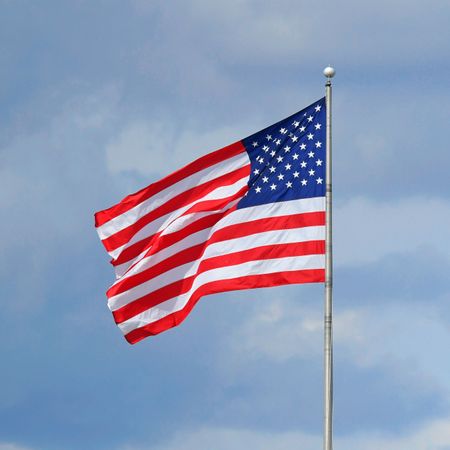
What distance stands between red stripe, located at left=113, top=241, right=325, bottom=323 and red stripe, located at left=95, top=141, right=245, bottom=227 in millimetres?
2866

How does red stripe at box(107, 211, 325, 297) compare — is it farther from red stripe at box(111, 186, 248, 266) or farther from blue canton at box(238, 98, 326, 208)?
blue canton at box(238, 98, 326, 208)

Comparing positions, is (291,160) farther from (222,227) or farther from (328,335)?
(328,335)

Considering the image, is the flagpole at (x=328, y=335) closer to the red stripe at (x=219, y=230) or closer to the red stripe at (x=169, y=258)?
the red stripe at (x=219, y=230)

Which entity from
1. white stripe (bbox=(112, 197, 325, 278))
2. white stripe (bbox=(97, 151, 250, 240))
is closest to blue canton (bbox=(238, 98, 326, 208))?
white stripe (bbox=(112, 197, 325, 278))

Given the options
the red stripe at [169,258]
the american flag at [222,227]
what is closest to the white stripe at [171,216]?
the american flag at [222,227]

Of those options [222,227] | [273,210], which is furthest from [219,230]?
[273,210]

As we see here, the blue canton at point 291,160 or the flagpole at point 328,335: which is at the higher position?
the blue canton at point 291,160

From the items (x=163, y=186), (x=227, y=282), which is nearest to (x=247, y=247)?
(x=227, y=282)

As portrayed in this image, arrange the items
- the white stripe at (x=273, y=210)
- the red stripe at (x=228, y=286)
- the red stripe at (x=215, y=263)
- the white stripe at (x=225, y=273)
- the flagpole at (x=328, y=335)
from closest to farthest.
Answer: the flagpole at (x=328, y=335), the red stripe at (x=228, y=286), the white stripe at (x=225, y=273), the red stripe at (x=215, y=263), the white stripe at (x=273, y=210)

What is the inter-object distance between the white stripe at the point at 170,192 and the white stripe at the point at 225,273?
9.30 ft

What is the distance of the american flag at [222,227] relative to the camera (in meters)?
39.5

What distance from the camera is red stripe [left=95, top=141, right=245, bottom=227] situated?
136 feet

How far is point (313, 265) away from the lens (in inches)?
1527

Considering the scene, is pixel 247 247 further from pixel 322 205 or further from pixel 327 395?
pixel 327 395
